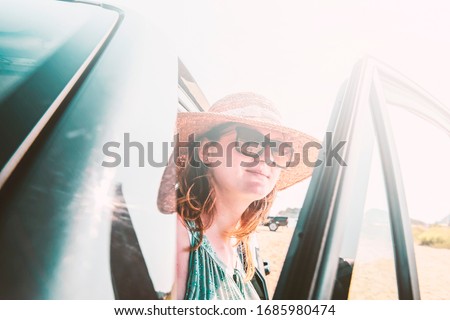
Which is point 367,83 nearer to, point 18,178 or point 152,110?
point 152,110

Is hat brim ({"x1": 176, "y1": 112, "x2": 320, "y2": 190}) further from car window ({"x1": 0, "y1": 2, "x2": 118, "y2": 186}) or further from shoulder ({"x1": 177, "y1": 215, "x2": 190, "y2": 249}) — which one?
car window ({"x1": 0, "y1": 2, "x2": 118, "y2": 186})

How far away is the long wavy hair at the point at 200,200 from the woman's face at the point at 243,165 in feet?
0.12

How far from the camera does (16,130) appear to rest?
2.57 feet

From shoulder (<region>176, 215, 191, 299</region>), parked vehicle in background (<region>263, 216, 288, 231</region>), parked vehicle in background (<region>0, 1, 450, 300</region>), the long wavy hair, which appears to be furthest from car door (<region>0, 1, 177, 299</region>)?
parked vehicle in background (<region>263, 216, 288, 231</region>)

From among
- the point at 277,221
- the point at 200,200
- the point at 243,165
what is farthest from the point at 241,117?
the point at 277,221

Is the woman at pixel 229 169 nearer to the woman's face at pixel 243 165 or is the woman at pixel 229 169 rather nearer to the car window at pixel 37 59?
the woman's face at pixel 243 165

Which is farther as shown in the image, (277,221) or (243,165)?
(277,221)

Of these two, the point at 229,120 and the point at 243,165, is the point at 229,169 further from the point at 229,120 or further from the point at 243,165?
the point at 229,120

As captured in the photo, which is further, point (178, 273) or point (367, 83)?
point (367, 83)

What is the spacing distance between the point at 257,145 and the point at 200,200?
335 mm

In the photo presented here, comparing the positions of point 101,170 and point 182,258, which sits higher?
point 101,170

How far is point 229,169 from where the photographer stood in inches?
66.2
